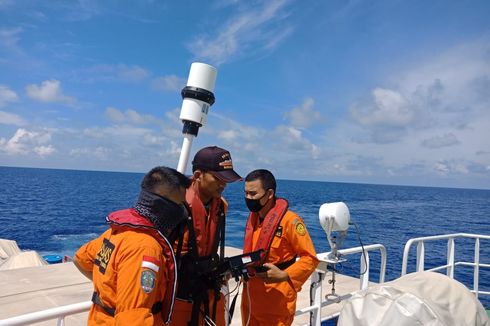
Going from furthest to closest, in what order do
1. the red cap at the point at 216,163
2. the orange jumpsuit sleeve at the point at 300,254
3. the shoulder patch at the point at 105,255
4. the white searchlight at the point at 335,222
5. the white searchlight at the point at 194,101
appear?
the white searchlight at the point at 335,222, the orange jumpsuit sleeve at the point at 300,254, the white searchlight at the point at 194,101, the red cap at the point at 216,163, the shoulder patch at the point at 105,255

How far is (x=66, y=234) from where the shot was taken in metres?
27.3

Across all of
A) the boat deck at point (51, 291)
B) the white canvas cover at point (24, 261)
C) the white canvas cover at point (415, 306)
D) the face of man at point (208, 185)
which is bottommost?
the white canvas cover at point (24, 261)

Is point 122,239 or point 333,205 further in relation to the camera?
point 333,205

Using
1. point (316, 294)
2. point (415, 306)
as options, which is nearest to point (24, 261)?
point (316, 294)

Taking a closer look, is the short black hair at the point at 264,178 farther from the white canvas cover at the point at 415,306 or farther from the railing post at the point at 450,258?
the railing post at the point at 450,258

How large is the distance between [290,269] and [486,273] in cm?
1959

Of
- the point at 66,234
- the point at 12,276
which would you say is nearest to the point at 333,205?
the point at 12,276

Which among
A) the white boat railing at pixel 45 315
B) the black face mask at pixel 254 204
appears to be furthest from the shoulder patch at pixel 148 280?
the black face mask at pixel 254 204

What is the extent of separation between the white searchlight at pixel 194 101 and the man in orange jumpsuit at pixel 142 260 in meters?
0.64

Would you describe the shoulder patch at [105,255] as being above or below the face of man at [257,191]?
below

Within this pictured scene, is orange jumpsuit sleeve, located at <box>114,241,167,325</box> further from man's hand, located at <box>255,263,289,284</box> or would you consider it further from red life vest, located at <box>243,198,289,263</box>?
red life vest, located at <box>243,198,289,263</box>

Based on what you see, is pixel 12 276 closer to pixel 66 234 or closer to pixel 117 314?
pixel 117 314

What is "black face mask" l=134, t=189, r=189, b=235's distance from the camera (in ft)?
5.52

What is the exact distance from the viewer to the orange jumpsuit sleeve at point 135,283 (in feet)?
4.66
